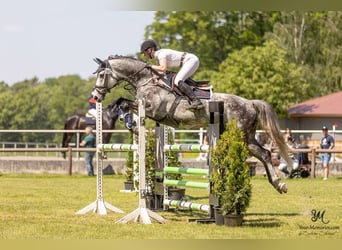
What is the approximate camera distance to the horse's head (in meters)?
10.8

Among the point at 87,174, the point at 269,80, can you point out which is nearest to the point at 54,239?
the point at 87,174

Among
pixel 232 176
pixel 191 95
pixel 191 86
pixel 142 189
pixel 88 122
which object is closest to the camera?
pixel 232 176

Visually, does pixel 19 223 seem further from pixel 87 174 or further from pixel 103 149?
pixel 87 174

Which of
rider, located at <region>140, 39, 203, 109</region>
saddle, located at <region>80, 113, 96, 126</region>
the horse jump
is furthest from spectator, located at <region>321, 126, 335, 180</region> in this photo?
the horse jump

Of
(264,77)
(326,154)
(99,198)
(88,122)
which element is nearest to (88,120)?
(88,122)

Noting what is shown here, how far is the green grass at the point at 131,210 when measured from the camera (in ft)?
29.1

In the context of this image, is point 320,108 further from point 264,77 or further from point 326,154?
point 326,154

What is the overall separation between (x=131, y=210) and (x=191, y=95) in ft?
7.63

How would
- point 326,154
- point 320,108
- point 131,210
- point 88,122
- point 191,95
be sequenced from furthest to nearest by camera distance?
point 320,108
point 88,122
point 326,154
point 131,210
point 191,95

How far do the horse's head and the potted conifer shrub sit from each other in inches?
75.3

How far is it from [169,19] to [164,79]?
37046 millimetres

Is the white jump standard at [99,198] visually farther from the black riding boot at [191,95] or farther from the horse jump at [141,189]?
the black riding boot at [191,95]

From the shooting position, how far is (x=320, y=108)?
129 feet

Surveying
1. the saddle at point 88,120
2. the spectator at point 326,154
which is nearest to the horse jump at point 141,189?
the spectator at point 326,154
